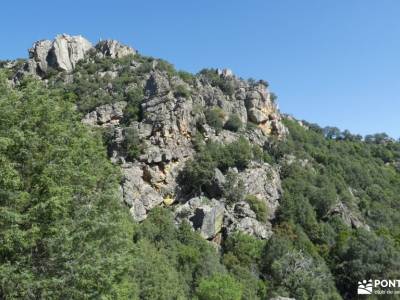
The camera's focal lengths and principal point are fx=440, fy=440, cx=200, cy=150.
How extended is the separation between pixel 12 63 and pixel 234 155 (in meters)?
58.1

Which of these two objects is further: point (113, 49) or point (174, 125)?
point (113, 49)

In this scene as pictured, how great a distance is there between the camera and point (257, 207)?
66500mm

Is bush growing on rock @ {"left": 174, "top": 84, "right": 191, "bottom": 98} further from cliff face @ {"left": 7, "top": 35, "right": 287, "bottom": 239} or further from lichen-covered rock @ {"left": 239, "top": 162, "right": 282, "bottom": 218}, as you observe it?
lichen-covered rock @ {"left": 239, "top": 162, "right": 282, "bottom": 218}

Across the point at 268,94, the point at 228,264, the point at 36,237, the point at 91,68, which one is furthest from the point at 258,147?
the point at 36,237

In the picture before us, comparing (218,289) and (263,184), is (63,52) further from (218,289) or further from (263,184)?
(218,289)

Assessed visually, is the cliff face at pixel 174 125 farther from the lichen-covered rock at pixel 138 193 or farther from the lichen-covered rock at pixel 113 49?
the lichen-covered rock at pixel 113 49

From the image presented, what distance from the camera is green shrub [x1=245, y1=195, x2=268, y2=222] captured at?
66.4 m

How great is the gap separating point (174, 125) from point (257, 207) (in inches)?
697

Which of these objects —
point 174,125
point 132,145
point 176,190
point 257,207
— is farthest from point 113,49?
point 257,207

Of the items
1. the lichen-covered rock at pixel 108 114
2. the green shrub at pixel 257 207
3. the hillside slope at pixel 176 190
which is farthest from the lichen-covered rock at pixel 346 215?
the lichen-covered rock at pixel 108 114

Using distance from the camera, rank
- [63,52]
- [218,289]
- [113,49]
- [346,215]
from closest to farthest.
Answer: [218,289], [346,215], [63,52], [113,49]

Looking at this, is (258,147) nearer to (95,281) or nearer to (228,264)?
(228,264)

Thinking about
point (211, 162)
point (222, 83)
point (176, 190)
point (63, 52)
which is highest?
point (63, 52)

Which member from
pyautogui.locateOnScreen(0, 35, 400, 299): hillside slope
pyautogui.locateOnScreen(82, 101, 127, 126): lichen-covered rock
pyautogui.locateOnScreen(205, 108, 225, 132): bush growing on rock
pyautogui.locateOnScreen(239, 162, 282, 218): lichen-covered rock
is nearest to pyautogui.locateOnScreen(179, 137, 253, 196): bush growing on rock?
pyautogui.locateOnScreen(0, 35, 400, 299): hillside slope
